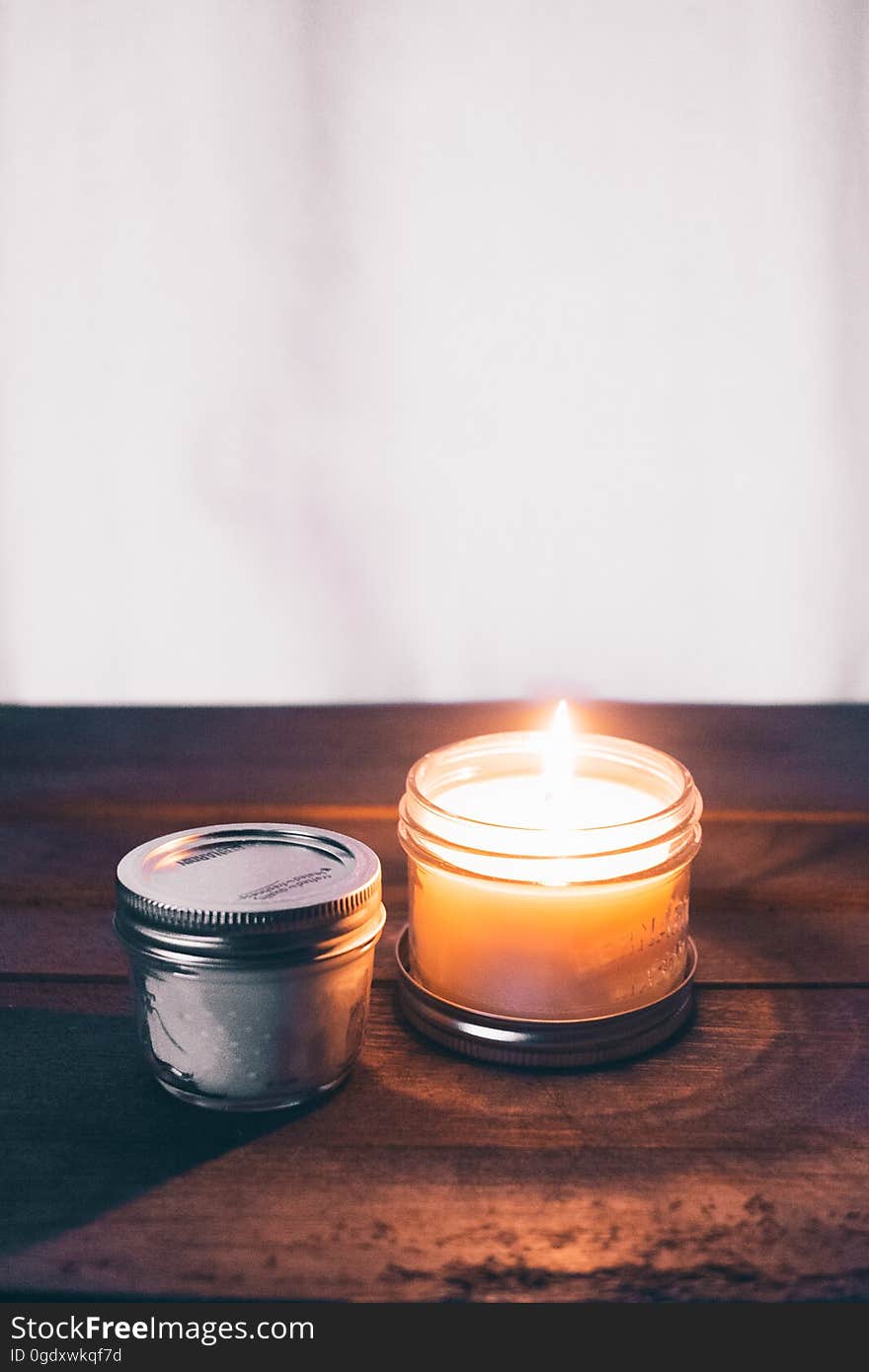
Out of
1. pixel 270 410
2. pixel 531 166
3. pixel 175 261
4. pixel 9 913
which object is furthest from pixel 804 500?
pixel 9 913

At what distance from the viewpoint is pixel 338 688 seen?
3.45 ft

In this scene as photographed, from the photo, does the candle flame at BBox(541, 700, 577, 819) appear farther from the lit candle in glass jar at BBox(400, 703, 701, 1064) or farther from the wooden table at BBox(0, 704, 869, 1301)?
the wooden table at BBox(0, 704, 869, 1301)

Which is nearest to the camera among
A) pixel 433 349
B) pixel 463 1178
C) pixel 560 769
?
pixel 463 1178

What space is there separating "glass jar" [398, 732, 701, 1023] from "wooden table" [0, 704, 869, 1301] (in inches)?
1.4

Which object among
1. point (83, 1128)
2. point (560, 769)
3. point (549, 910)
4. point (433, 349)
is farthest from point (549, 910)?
point (433, 349)

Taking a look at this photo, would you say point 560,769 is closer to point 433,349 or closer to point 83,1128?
point 83,1128

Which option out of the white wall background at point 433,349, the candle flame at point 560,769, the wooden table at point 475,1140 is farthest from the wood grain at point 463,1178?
the white wall background at point 433,349

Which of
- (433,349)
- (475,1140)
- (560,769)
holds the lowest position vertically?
(475,1140)

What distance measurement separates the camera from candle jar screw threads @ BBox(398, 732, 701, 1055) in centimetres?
54

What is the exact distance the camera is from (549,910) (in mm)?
538

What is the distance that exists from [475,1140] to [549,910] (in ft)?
0.35

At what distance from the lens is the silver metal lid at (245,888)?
0.49 m

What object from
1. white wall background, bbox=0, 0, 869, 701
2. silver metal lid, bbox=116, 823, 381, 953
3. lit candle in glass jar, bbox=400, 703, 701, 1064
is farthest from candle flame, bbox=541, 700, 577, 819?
white wall background, bbox=0, 0, 869, 701

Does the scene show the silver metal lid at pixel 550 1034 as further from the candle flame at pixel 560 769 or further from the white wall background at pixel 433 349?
the white wall background at pixel 433 349
